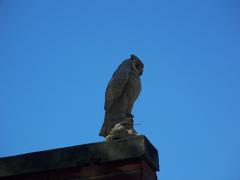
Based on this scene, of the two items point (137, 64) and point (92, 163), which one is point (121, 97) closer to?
point (137, 64)

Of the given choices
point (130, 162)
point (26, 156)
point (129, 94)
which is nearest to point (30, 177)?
point (26, 156)

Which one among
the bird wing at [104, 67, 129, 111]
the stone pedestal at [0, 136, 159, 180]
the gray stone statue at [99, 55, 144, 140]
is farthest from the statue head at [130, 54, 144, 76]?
the stone pedestal at [0, 136, 159, 180]

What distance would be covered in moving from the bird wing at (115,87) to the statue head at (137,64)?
1.19ft

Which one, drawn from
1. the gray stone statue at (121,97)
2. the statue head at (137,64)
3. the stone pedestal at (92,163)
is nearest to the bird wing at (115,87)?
the gray stone statue at (121,97)

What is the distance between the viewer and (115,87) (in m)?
8.66

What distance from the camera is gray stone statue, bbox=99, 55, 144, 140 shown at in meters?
8.30

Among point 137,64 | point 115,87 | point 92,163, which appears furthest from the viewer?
point 137,64

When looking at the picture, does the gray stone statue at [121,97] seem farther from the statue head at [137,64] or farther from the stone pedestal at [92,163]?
the stone pedestal at [92,163]

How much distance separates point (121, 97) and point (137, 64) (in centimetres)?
91

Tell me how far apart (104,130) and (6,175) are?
5.52 feet

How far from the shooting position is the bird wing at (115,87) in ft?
28.2

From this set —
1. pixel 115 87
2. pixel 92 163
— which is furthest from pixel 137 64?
pixel 92 163

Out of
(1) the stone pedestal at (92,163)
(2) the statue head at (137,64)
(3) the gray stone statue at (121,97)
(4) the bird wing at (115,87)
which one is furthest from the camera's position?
(2) the statue head at (137,64)

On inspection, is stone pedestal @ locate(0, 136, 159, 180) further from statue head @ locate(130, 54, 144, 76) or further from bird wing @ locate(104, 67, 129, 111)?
statue head @ locate(130, 54, 144, 76)
